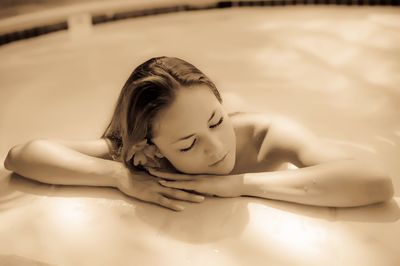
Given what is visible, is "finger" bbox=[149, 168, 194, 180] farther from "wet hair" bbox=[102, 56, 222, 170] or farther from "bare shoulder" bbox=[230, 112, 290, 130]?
"bare shoulder" bbox=[230, 112, 290, 130]

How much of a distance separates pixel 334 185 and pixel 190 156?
41 centimetres

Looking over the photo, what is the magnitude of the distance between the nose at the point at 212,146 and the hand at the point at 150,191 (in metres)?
0.16

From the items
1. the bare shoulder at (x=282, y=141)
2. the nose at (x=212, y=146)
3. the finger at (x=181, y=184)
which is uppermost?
the nose at (x=212, y=146)

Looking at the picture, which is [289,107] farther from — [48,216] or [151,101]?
[48,216]

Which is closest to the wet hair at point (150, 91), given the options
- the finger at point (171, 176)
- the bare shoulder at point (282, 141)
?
the finger at point (171, 176)

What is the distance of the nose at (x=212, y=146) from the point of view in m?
1.27

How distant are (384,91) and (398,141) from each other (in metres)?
0.46

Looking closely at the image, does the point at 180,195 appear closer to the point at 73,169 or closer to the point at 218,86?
the point at 73,169

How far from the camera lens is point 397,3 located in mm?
Result: 3316

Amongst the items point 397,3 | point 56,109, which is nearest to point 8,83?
point 56,109

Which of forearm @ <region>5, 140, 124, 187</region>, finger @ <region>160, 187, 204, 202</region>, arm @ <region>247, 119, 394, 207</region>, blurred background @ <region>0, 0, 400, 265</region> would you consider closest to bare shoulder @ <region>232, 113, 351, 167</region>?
arm @ <region>247, 119, 394, 207</region>

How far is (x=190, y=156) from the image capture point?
1.31 metres

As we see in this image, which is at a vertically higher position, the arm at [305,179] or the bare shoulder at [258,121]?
the bare shoulder at [258,121]

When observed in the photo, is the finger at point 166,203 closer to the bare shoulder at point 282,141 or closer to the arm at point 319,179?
the arm at point 319,179
